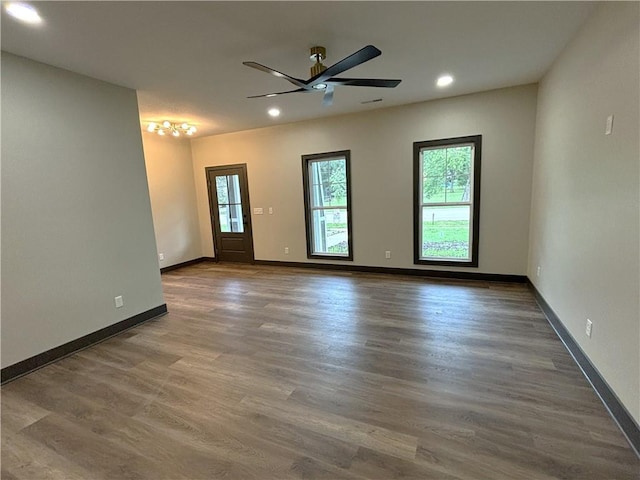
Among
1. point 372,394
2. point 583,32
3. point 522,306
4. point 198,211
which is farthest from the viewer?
point 198,211

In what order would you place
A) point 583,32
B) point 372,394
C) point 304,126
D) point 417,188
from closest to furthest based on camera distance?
point 372,394, point 583,32, point 417,188, point 304,126

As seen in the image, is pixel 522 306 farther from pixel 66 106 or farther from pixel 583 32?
pixel 66 106

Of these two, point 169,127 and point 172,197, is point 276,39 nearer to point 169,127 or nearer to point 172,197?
point 169,127

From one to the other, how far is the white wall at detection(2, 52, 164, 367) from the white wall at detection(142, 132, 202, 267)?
243 centimetres

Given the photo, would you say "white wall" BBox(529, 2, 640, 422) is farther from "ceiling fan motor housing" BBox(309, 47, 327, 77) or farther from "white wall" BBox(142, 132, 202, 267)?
"white wall" BBox(142, 132, 202, 267)

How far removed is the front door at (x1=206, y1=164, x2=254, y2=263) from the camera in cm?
629

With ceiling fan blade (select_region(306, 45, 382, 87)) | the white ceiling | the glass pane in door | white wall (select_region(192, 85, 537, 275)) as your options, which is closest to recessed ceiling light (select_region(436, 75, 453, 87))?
the white ceiling

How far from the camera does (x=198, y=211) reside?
680 centimetres

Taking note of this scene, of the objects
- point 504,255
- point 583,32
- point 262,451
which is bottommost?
point 262,451

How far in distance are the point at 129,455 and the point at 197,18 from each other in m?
2.87

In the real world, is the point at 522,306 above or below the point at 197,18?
below

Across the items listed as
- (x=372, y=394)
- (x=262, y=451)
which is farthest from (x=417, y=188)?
(x=262, y=451)

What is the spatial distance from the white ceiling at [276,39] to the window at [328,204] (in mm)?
1783

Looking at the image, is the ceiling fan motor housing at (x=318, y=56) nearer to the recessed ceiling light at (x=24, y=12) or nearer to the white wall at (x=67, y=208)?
the recessed ceiling light at (x=24, y=12)
